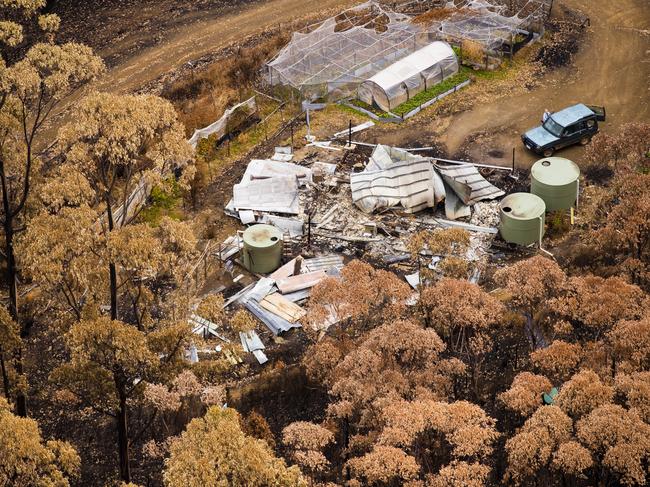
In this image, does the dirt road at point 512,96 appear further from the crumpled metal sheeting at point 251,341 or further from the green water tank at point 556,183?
the crumpled metal sheeting at point 251,341

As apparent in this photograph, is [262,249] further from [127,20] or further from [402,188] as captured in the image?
[127,20]

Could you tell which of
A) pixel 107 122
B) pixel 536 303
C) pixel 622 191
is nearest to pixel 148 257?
pixel 107 122

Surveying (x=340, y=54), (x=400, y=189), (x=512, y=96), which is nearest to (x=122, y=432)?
(x=400, y=189)

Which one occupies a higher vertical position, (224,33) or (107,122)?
(107,122)

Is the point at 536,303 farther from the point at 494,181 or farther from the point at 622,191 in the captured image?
the point at 494,181

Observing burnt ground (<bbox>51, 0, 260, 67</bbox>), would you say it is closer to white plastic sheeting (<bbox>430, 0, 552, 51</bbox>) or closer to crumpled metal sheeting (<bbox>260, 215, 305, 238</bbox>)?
white plastic sheeting (<bbox>430, 0, 552, 51</bbox>)
